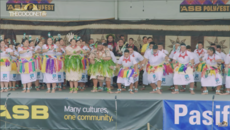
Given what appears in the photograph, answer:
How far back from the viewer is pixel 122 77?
21.4 feet

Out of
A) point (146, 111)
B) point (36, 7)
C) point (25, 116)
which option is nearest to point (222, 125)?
point (146, 111)

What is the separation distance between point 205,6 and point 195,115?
3.89 m

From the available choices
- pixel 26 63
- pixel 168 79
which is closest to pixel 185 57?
pixel 168 79

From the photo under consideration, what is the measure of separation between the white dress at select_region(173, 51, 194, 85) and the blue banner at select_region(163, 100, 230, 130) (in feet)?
3.65

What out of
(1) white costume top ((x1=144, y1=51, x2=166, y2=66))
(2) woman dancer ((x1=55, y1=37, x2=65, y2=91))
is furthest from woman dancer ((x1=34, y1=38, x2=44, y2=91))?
(1) white costume top ((x1=144, y1=51, x2=166, y2=66))

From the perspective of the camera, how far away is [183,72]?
6.47 meters

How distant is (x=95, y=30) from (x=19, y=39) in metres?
2.51

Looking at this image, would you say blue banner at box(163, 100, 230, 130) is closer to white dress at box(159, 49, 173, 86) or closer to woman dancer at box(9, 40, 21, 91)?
white dress at box(159, 49, 173, 86)

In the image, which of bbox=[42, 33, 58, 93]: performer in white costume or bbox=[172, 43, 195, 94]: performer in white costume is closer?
bbox=[172, 43, 195, 94]: performer in white costume

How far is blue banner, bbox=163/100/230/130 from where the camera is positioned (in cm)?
532

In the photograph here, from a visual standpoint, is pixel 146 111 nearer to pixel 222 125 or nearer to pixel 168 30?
pixel 222 125

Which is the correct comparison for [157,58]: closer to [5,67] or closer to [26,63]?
[26,63]

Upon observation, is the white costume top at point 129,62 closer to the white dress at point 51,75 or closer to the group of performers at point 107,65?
the group of performers at point 107,65

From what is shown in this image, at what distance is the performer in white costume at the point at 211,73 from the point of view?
251 inches
